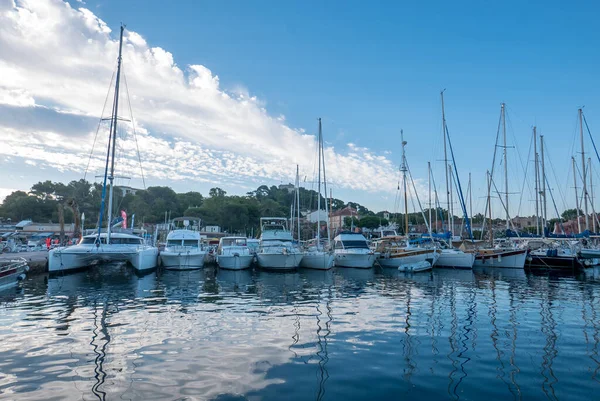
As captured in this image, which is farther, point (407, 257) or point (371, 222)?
point (371, 222)

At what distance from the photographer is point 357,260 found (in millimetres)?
32812

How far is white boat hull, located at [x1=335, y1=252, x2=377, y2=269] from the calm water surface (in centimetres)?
1492

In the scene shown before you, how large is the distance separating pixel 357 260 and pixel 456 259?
8.13m

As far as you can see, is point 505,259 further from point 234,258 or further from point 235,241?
point 235,241

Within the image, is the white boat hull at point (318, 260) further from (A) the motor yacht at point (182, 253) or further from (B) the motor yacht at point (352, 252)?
(A) the motor yacht at point (182, 253)

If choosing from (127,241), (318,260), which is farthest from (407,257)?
(127,241)

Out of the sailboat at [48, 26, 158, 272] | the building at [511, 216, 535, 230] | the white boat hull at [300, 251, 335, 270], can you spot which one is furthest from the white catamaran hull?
the building at [511, 216, 535, 230]

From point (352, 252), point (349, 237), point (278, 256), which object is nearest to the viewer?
point (278, 256)

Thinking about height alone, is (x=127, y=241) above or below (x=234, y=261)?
above

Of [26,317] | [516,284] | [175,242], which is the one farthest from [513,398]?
[175,242]

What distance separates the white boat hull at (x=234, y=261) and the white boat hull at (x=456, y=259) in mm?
16073

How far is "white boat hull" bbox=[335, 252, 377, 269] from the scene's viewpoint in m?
32.6

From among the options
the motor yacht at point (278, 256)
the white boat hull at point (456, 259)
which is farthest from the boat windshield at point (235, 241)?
the white boat hull at point (456, 259)

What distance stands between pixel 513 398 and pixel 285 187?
144 metres
